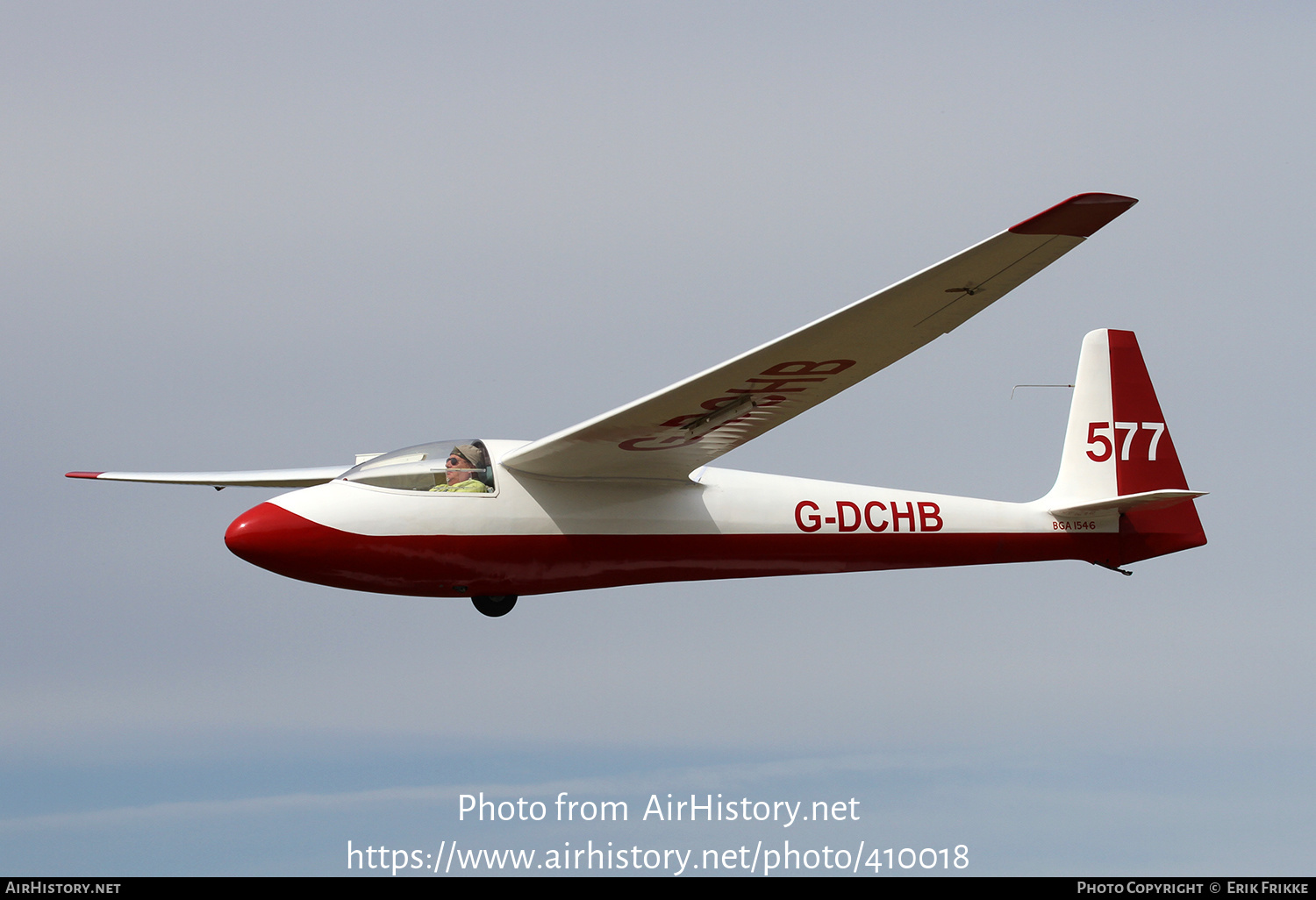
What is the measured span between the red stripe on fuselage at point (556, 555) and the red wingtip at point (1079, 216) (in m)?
5.04

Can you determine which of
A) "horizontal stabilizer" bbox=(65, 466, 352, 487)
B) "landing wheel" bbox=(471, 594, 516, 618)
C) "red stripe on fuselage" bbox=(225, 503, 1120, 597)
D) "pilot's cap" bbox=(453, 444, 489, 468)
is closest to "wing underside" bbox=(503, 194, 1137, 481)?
"pilot's cap" bbox=(453, 444, 489, 468)

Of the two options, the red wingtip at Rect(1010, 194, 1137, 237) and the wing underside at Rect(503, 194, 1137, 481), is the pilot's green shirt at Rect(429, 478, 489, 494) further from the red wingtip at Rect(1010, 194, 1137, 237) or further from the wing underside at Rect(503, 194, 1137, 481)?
the red wingtip at Rect(1010, 194, 1137, 237)

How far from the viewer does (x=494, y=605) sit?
546 inches

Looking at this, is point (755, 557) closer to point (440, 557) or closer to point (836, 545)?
point (836, 545)

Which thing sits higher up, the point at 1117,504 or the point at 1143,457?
the point at 1143,457

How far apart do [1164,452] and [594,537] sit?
25.2ft

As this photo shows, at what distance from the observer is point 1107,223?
9602 mm

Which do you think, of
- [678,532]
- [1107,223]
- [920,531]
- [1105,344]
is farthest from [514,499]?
[1105,344]

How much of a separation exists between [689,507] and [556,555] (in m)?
1.52

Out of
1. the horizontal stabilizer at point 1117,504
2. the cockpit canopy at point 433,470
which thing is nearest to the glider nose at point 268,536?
the cockpit canopy at point 433,470

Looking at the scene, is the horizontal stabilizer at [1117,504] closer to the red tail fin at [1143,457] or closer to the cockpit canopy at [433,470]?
the red tail fin at [1143,457]

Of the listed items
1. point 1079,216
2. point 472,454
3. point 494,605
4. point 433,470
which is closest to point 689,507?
point 472,454

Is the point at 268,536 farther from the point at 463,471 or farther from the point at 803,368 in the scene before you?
the point at 803,368

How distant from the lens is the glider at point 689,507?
1065 cm
